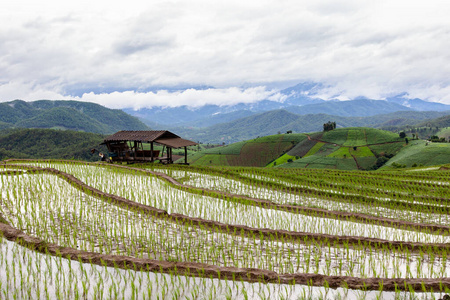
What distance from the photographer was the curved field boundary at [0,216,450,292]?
215 inches

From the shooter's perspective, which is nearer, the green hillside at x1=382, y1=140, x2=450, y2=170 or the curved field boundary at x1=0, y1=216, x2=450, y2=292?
the curved field boundary at x1=0, y1=216, x2=450, y2=292

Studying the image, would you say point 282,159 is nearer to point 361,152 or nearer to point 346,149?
point 346,149

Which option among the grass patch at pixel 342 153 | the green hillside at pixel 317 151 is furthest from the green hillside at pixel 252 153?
the grass patch at pixel 342 153

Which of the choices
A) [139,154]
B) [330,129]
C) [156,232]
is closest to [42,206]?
[156,232]

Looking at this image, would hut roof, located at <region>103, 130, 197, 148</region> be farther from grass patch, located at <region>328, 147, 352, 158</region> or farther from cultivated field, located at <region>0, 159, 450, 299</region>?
grass patch, located at <region>328, 147, 352, 158</region>

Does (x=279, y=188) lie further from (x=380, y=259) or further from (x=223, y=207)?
(x=380, y=259)

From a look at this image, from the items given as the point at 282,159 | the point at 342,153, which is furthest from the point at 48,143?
the point at 342,153

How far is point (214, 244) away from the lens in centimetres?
778

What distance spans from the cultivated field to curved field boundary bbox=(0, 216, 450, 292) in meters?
0.02

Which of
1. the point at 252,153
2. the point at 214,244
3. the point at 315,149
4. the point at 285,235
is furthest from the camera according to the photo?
the point at 252,153

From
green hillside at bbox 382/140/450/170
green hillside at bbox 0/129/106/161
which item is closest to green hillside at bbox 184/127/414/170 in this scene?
green hillside at bbox 382/140/450/170

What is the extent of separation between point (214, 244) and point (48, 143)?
149558 millimetres

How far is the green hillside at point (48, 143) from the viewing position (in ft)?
403

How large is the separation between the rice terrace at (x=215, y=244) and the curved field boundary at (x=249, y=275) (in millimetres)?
20
